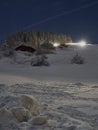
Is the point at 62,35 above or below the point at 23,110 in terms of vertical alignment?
above

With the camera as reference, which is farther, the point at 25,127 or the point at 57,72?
the point at 57,72

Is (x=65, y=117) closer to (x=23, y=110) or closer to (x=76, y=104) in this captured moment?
(x=23, y=110)

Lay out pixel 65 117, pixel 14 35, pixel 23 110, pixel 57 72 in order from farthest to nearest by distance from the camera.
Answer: pixel 14 35 < pixel 57 72 < pixel 65 117 < pixel 23 110

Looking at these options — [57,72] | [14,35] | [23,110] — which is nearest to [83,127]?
[23,110]

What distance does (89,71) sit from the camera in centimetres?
Answer: 2162

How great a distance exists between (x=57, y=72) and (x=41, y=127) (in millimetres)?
16188

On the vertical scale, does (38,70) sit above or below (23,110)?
above

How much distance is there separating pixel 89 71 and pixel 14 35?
42.9m

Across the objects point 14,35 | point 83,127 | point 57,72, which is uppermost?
point 14,35

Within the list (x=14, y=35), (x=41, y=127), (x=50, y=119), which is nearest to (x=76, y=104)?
(x=50, y=119)

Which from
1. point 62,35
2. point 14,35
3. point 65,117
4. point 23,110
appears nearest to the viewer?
point 23,110

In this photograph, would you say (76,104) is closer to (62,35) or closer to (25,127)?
(25,127)

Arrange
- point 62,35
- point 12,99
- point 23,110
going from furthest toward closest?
point 62,35 < point 12,99 < point 23,110

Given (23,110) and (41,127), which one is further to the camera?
(23,110)
